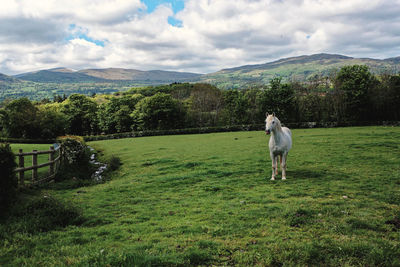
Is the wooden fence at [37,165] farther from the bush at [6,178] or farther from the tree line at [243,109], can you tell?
the tree line at [243,109]

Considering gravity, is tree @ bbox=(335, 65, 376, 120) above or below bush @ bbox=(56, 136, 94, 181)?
above

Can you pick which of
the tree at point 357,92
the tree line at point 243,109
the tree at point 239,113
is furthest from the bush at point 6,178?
the tree at point 357,92

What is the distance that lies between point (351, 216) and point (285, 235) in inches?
94.5

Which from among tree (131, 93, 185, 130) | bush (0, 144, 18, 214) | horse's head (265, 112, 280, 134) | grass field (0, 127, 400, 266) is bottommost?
grass field (0, 127, 400, 266)

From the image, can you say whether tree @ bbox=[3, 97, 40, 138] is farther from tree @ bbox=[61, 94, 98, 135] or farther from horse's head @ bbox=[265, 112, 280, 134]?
horse's head @ bbox=[265, 112, 280, 134]

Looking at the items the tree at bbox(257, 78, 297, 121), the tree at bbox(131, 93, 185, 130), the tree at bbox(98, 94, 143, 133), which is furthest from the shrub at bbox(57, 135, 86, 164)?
the tree at bbox(98, 94, 143, 133)

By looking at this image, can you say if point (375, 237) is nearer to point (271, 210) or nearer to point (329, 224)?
point (329, 224)

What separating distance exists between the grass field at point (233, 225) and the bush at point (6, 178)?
1.16 meters

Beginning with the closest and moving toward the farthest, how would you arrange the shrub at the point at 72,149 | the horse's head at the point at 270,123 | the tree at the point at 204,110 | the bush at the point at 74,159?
the horse's head at the point at 270,123, the bush at the point at 74,159, the shrub at the point at 72,149, the tree at the point at 204,110

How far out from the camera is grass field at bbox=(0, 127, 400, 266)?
16.8ft

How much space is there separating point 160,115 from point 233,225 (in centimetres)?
6942

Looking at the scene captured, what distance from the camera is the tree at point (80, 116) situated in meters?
84.8

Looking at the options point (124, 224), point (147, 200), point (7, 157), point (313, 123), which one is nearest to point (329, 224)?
point (124, 224)

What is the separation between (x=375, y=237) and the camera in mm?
5684
